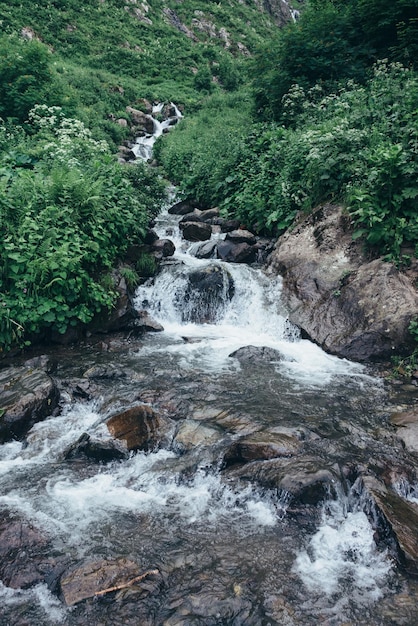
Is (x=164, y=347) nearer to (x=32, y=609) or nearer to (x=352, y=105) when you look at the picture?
(x=32, y=609)

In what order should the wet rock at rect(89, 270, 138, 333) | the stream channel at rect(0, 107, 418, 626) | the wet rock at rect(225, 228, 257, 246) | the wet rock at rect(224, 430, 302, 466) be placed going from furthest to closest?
the wet rock at rect(225, 228, 257, 246), the wet rock at rect(89, 270, 138, 333), the wet rock at rect(224, 430, 302, 466), the stream channel at rect(0, 107, 418, 626)

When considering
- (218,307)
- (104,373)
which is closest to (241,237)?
(218,307)

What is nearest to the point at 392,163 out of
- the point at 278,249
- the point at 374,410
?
the point at 278,249

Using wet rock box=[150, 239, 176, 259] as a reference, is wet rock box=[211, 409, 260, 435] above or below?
below

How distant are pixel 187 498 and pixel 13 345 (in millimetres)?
4818

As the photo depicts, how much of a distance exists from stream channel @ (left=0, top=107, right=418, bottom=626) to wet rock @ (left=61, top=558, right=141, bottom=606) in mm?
83

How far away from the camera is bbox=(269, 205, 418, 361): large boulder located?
8.29m

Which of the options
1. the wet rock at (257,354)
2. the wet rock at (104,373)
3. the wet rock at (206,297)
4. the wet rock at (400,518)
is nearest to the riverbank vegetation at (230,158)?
the wet rock at (104,373)

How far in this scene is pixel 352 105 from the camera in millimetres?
12492

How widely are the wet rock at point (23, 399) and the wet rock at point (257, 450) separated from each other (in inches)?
118

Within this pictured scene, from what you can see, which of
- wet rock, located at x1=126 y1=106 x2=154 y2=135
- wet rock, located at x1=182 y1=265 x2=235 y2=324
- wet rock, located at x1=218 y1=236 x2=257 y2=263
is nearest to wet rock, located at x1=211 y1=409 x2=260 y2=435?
wet rock, located at x1=182 y1=265 x2=235 y2=324

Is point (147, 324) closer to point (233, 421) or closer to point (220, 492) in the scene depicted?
point (233, 421)

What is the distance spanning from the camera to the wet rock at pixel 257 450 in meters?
5.47

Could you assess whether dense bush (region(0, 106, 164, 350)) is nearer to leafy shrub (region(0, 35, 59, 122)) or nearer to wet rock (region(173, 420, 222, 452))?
wet rock (region(173, 420, 222, 452))
